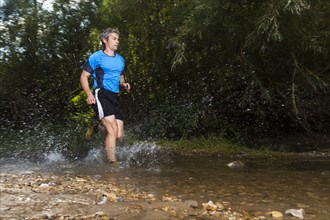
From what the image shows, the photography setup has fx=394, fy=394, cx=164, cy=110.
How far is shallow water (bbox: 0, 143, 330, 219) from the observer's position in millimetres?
3854

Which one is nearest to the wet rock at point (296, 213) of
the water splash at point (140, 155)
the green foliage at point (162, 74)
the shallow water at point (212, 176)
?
the shallow water at point (212, 176)

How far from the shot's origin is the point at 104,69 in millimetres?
5809

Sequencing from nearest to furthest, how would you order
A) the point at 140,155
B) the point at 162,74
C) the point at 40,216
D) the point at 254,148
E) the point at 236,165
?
1. the point at 40,216
2. the point at 236,165
3. the point at 140,155
4. the point at 254,148
5. the point at 162,74

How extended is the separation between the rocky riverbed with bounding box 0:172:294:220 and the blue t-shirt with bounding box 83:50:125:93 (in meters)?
1.94

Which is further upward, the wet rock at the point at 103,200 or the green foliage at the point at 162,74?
the green foliage at the point at 162,74

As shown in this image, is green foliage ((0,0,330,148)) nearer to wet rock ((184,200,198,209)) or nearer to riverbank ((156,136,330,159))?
riverbank ((156,136,330,159))

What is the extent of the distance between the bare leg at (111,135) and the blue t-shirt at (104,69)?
0.45m

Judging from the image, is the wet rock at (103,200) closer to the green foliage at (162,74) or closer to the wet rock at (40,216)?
the wet rock at (40,216)

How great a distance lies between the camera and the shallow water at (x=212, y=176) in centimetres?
385

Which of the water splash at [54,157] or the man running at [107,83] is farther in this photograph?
the water splash at [54,157]

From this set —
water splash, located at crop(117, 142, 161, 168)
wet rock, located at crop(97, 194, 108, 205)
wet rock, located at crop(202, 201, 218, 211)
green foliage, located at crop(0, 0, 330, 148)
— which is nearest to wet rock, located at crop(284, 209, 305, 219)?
wet rock, located at crop(202, 201, 218, 211)

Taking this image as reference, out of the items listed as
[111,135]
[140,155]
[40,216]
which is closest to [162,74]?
[140,155]

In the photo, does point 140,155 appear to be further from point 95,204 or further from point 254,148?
point 95,204

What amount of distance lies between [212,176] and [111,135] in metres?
1.64
